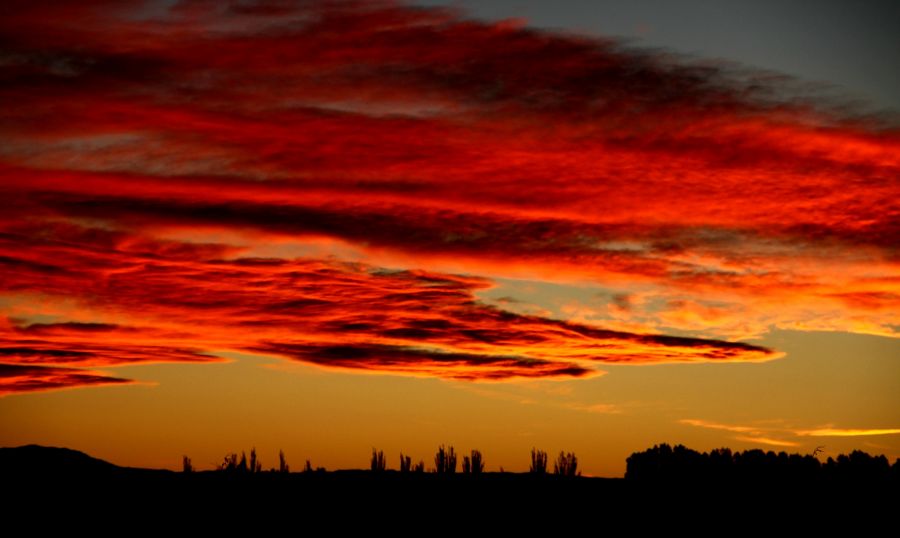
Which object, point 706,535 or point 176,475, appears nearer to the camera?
point 706,535

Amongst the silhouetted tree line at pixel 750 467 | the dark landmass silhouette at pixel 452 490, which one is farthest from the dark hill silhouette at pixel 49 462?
the silhouetted tree line at pixel 750 467

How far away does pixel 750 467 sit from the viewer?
56.6 metres

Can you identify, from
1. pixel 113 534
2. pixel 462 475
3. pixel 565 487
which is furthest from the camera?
pixel 462 475

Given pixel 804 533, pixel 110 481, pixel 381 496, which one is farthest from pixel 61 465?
pixel 804 533

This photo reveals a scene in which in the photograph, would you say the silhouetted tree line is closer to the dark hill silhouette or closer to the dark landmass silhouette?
the dark landmass silhouette

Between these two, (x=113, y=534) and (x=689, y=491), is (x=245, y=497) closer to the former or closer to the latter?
(x=113, y=534)

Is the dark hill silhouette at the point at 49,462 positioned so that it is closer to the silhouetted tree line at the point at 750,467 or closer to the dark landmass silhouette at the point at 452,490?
the dark landmass silhouette at the point at 452,490

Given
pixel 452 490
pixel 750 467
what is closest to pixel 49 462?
pixel 452 490

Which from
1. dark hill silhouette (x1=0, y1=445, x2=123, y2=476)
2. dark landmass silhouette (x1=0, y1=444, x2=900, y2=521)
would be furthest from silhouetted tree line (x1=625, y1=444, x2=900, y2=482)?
dark hill silhouette (x1=0, y1=445, x2=123, y2=476)

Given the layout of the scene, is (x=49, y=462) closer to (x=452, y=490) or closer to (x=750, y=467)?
(x=452, y=490)

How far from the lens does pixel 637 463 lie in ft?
215

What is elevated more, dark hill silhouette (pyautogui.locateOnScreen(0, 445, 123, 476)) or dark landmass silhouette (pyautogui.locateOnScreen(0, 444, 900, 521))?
dark hill silhouette (pyautogui.locateOnScreen(0, 445, 123, 476))

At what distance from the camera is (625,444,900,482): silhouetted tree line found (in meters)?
51.8

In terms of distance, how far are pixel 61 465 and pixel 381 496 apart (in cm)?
1501
